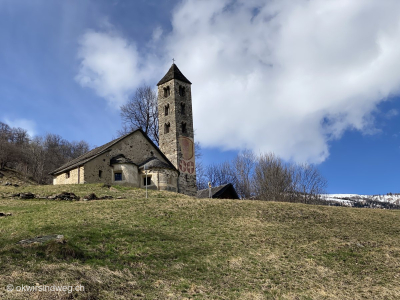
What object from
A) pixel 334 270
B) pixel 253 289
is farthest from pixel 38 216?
pixel 334 270

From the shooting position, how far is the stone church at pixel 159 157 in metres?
31.7

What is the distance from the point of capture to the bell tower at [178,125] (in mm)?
38844

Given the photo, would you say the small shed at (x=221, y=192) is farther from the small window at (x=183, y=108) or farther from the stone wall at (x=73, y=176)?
the stone wall at (x=73, y=176)

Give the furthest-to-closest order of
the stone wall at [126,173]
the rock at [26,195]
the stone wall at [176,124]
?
the stone wall at [176,124] < the stone wall at [126,173] < the rock at [26,195]

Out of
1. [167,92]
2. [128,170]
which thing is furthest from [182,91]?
[128,170]

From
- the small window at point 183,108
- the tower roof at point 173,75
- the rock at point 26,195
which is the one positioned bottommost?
the rock at point 26,195

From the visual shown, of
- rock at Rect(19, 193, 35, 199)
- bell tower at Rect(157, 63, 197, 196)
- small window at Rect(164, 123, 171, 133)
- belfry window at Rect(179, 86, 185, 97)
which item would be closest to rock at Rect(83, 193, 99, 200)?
rock at Rect(19, 193, 35, 199)

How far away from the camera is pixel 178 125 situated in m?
40.2

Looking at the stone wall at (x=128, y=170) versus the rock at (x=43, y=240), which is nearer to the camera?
the rock at (x=43, y=240)

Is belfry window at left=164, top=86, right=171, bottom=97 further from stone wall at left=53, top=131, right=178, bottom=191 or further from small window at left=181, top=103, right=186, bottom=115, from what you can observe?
stone wall at left=53, top=131, right=178, bottom=191

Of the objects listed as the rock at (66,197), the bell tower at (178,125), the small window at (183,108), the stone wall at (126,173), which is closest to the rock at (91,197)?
the rock at (66,197)

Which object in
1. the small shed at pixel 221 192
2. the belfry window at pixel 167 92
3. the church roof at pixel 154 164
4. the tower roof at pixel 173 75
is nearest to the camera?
the church roof at pixel 154 164

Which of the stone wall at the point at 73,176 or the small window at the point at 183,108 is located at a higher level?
the small window at the point at 183,108

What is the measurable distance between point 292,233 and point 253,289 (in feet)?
24.4
